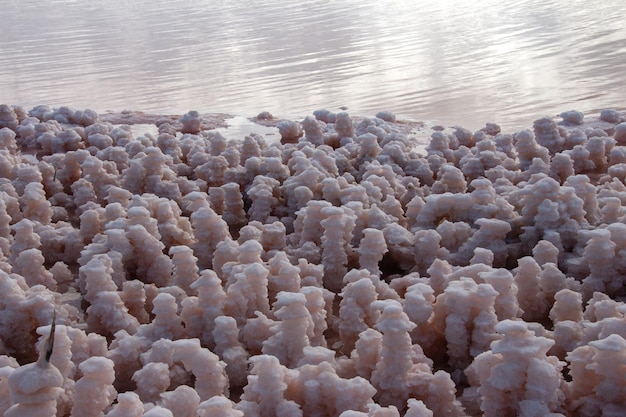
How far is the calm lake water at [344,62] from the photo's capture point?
4602mm

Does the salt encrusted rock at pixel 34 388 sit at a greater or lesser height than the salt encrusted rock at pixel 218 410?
greater

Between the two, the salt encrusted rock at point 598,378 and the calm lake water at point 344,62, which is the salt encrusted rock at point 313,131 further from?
the salt encrusted rock at point 598,378

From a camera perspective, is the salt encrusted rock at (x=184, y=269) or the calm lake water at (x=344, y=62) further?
the calm lake water at (x=344, y=62)

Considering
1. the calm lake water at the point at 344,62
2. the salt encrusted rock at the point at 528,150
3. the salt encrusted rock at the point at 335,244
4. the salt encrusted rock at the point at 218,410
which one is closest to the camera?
the salt encrusted rock at the point at 218,410

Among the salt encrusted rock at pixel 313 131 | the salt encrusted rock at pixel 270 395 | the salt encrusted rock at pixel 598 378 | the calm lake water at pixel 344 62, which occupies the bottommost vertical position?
the calm lake water at pixel 344 62

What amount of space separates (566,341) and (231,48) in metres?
5.69

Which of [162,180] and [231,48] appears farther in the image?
[231,48]

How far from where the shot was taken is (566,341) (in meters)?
1.62

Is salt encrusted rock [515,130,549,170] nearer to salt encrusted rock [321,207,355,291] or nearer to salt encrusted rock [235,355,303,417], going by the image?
salt encrusted rock [321,207,355,291]

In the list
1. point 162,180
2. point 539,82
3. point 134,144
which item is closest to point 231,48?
point 539,82

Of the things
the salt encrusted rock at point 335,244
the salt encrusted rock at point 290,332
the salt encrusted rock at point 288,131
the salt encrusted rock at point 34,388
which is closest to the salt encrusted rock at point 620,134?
the salt encrusted rock at point 288,131

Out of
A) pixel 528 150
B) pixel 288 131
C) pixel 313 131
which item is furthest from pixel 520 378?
pixel 288 131

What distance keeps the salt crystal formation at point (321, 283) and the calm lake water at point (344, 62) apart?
53.2 inches

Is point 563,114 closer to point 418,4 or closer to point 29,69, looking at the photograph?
point 29,69
